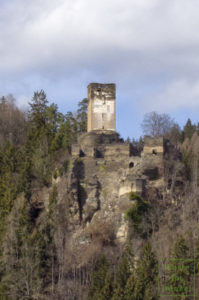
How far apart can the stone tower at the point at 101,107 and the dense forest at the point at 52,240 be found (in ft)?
8.75

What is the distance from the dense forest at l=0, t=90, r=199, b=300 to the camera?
119ft

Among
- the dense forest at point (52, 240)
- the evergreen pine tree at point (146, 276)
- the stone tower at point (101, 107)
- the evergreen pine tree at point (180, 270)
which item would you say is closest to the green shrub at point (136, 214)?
the dense forest at point (52, 240)

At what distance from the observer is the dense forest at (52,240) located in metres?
36.3

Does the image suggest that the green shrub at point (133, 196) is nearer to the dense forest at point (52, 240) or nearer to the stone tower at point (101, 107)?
the dense forest at point (52, 240)

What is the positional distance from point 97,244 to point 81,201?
4.17 m

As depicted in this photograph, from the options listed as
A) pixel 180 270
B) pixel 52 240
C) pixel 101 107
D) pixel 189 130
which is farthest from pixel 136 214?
pixel 189 130

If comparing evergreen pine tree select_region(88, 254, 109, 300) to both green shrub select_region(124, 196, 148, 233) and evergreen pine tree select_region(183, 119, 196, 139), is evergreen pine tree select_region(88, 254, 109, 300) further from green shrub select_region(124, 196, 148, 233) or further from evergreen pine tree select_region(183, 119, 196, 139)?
evergreen pine tree select_region(183, 119, 196, 139)

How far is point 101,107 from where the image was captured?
50.5 meters

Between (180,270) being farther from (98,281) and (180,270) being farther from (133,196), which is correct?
(133,196)

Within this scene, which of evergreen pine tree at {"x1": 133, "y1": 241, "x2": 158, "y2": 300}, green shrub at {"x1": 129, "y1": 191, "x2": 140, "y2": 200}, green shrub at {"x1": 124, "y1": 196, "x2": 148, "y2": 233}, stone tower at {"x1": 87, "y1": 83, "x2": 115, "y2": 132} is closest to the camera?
evergreen pine tree at {"x1": 133, "y1": 241, "x2": 158, "y2": 300}

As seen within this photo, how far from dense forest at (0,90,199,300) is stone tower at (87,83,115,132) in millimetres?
2668

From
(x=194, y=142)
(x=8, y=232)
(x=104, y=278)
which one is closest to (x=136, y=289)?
(x=104, y=278)

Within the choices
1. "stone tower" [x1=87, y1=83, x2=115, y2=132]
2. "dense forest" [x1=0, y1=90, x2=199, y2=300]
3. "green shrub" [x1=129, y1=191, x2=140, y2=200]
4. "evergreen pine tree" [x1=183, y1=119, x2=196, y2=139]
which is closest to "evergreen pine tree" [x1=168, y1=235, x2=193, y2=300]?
"dense forest" [x1=0, y1=90, x2=199, y2=300]

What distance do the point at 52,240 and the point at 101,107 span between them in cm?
1317
